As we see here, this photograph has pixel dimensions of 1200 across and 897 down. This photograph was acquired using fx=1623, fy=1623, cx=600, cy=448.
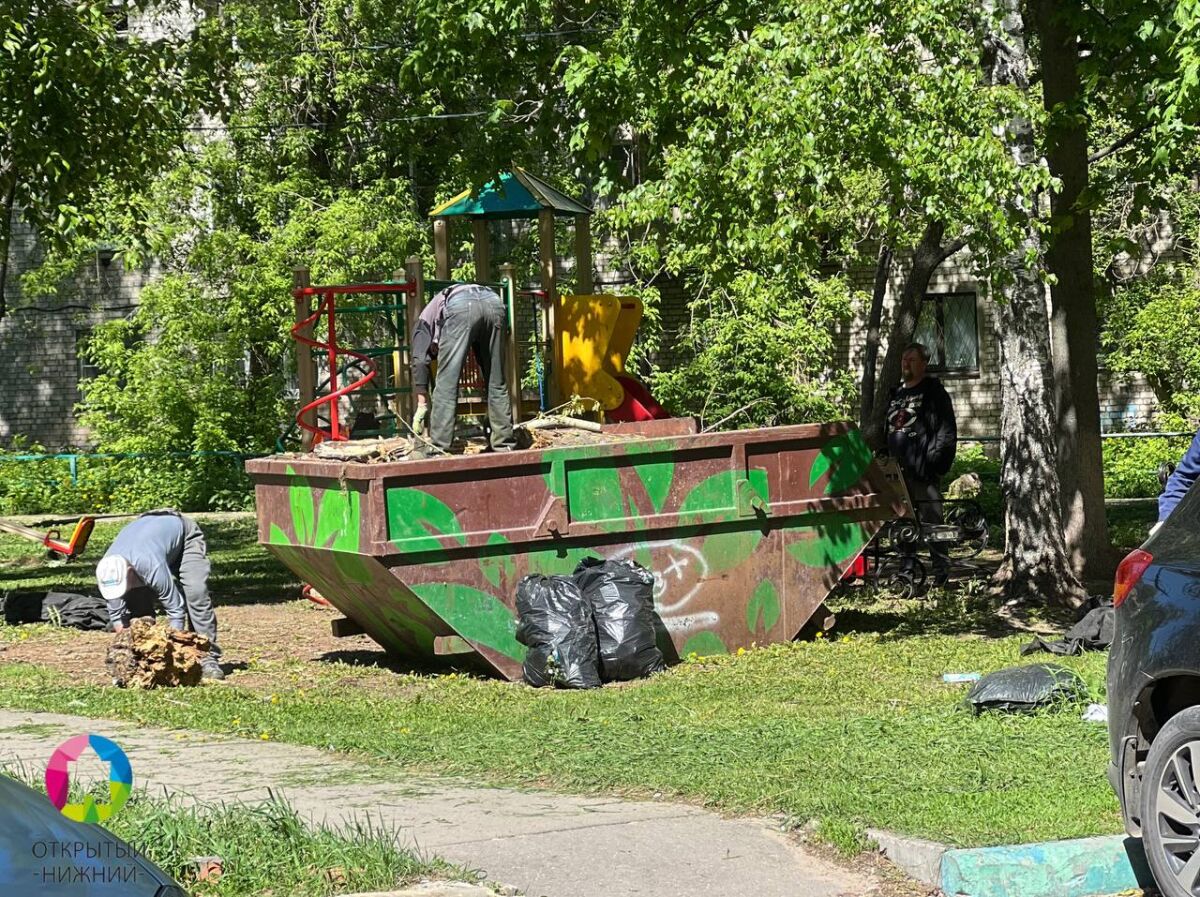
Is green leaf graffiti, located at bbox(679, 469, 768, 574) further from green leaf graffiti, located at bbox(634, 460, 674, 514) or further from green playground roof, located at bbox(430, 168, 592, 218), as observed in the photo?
green playground roof, located at bbox(430, 168, 592, 218)

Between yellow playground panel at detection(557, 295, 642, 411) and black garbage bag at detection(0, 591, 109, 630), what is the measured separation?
14.5 feet

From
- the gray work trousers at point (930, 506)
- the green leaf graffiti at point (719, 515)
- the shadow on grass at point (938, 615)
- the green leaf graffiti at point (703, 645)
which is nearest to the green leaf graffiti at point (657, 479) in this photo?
the green leaf graffiti at point (719, 515)

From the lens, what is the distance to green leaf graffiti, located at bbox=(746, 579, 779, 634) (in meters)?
11.1

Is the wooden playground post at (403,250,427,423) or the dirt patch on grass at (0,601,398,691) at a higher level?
the wooden playground post at (403,250,427,423)

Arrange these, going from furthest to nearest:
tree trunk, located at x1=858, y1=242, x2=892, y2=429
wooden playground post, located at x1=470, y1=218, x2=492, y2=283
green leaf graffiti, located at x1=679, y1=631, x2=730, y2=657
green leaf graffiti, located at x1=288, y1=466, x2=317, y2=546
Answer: tree trunk, located at x1=858, y1=242, x2=892, y2=429
wooden playground post, located at x1=470, y1=218, x2=492, y2=283
green leaf graffiti, located at x1=679, y1=631, x2=730, y2=657
green leaf graffiti, located at x1=288, y1=466, x2=317, y2=546

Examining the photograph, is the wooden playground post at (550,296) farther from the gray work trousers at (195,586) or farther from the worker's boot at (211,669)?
Result: the worker's boot at (211,669)

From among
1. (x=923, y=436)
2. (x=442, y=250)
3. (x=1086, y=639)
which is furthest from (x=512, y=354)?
(x=1086, y=639)

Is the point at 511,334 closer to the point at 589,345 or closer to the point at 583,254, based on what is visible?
the point at 589,345

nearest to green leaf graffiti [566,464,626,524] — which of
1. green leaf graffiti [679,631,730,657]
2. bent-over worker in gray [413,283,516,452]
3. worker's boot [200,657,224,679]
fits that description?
bent-over worker in gray [413,283,516,452]

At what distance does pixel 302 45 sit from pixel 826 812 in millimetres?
21828

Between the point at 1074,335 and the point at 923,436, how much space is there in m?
2.12

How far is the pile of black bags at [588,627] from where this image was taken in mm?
9977

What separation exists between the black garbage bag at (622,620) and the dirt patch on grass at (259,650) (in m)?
1.53

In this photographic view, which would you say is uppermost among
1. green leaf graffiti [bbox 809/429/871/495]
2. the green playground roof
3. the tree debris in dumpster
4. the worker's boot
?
the green playground roof
